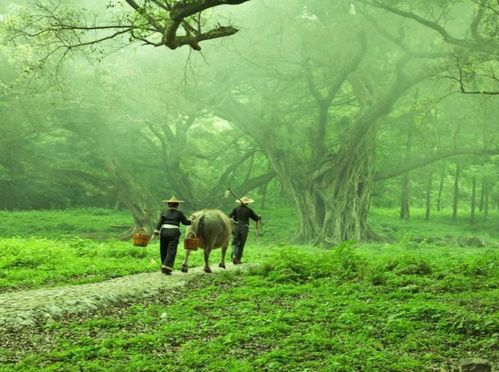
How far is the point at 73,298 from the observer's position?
11703 mm

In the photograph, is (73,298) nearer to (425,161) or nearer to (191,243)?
(191,243)

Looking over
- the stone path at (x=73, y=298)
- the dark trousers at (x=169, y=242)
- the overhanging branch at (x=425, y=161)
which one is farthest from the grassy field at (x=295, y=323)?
the overhanging branch at (x=425, y=161)

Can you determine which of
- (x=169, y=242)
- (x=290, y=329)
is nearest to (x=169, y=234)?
(x=169, y=242)

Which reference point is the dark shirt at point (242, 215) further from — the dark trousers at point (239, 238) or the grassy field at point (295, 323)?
the grassy field at point (295, 323)

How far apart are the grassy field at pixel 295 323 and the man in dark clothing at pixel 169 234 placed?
38.5 inches

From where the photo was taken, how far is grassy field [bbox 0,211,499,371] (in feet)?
26.7

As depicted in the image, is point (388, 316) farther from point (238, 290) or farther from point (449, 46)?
point (449, 46)

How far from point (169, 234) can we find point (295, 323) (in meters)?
6.26

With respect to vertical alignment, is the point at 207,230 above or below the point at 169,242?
above

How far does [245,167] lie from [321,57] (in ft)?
60.5

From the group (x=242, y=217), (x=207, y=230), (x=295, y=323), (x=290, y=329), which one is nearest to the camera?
(x=290, y=329)

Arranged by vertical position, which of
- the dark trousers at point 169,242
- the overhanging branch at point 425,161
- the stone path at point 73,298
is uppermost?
the overhanging branch at point 425,161

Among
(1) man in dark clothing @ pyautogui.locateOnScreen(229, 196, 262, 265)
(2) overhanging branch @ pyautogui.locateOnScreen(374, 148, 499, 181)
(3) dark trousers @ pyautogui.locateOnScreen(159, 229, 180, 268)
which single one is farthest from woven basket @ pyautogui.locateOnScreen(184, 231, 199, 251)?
(2) overhanging branch @ pyautogui.locateOnScreen(374, 148, 499, 181)

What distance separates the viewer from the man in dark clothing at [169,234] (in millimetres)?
15789
